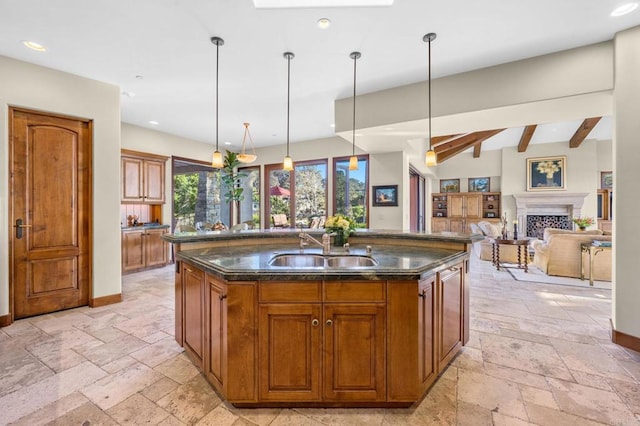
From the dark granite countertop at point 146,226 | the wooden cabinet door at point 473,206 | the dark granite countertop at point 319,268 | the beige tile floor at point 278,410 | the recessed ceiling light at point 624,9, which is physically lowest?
the beige tile floor at point 278,410

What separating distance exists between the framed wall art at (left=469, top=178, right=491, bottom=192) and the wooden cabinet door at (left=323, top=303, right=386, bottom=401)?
1044cm

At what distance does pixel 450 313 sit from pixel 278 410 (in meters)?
1.42

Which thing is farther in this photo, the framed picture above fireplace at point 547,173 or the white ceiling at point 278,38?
the framed picture above fireplace at point 547,173

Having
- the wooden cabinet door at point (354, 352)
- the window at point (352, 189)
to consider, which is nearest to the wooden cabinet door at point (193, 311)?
the wooden cabinet door at point (354, 352)

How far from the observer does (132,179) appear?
5.41 meters

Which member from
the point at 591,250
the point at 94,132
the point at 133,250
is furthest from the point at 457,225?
the point at 94,132

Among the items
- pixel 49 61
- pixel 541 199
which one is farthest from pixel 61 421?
pixel 541 199

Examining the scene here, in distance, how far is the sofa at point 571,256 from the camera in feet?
15.9

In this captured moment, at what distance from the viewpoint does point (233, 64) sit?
129 inches

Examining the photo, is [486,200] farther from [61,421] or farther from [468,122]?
[61,421]

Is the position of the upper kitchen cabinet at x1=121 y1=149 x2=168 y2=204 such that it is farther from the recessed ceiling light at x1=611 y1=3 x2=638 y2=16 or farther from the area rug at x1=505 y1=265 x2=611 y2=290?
the area rug at x1=505 y1=265 x2=611 y2=290

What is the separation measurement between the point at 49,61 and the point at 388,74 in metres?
3.88

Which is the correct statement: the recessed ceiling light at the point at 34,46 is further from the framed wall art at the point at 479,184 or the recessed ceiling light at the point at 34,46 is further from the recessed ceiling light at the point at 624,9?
the framed wall art at the point at 479,184

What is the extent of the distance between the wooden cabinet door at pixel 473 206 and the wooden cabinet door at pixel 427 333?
965cm
